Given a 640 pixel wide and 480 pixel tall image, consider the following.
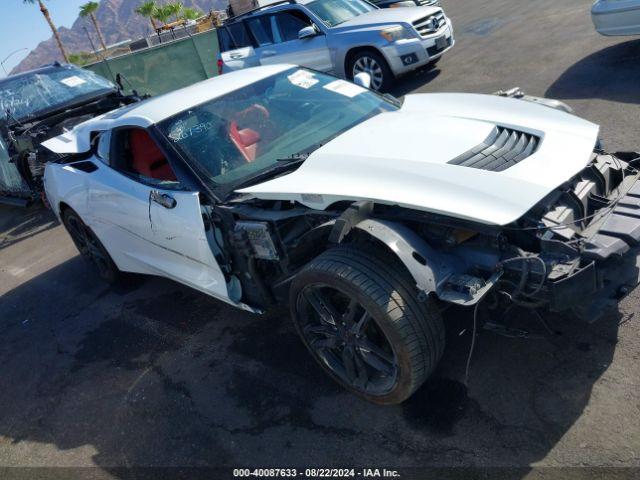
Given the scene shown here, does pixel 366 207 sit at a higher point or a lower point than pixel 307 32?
lower

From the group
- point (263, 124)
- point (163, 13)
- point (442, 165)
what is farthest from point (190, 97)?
point (163, 13)

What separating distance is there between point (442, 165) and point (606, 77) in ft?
17.0

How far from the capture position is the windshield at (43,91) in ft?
24.7

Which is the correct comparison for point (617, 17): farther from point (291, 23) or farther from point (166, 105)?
point (166, 105)

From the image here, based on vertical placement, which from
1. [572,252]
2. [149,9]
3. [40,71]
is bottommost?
[572,252]

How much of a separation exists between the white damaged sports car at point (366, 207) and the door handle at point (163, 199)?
0.07 feet

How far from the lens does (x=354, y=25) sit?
872 cm

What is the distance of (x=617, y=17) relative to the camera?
681cm

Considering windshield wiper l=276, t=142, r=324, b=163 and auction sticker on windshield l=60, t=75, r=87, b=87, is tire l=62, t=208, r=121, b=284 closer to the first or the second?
windshield wiper l=276, t=142, r=324, b=163

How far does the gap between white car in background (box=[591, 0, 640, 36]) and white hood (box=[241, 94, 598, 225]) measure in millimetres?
4437

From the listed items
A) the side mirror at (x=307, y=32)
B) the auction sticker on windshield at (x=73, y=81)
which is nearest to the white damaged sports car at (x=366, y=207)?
the auction sticker on windshield at (x=73, y=81)

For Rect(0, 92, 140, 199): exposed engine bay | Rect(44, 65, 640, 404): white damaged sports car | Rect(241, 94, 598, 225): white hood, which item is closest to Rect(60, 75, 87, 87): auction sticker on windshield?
Rect(0, 92, 140, 199): exposed engine bay

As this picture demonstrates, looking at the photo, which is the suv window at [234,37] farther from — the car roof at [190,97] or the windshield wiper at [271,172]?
the windshield wiper at [271,172]

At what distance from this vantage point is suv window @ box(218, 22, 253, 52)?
9.83 meters
